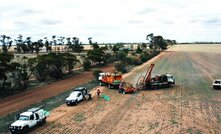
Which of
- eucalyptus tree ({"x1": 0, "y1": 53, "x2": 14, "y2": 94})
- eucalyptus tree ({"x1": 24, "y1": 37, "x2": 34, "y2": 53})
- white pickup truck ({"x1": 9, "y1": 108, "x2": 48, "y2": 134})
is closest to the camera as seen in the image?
white pickup truck ({"x1": 9, "y1": 108, "x2": 48, "y2": 134})

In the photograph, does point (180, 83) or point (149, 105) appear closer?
point (149, 105)

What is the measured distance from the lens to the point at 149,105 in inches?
1296

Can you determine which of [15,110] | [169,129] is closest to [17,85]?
[15,110]

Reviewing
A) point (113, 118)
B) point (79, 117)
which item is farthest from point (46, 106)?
point (113, 118)

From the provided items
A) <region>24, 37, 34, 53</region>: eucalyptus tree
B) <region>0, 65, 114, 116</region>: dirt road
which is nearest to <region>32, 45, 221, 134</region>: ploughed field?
<region>0, 65, 114, 116</region>: dirt road

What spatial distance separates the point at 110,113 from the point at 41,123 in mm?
7106

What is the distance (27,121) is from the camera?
78.0ft

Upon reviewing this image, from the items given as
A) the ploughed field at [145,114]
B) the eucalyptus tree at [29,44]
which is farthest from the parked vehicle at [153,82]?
the eucalyptus tree at [29,44]

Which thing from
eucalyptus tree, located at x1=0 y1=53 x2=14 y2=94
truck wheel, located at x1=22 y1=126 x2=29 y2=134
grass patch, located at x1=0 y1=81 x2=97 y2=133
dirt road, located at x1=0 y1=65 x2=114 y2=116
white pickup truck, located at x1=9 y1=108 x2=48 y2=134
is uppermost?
eucalyptus tree, located at x1=0 y1=53 x2=14 y2=94

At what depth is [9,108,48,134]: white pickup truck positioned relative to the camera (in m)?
23.0

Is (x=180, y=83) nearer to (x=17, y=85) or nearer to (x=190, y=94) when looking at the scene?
(x=190, y=94)

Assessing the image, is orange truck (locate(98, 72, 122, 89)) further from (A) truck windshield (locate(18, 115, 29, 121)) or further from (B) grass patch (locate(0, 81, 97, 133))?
(A) truck windshield (locate(18, 115, 29, 121))

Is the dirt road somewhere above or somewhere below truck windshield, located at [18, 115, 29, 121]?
below

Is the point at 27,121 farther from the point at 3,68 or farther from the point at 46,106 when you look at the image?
the point at 3,68
